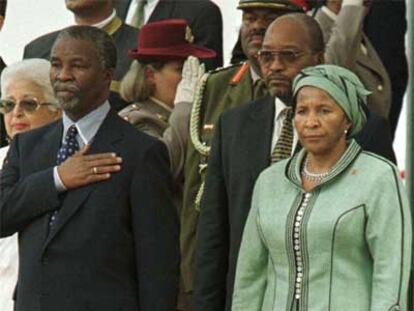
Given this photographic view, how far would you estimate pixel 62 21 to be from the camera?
9602 millimetres

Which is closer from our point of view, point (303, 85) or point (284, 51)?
point (303, 85)

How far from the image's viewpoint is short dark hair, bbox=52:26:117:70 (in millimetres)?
7305

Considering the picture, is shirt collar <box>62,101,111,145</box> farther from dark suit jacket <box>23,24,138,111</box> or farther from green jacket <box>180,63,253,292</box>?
dark suit jacket <box>23,24,138,111</box>

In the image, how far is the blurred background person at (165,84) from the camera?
27.3 ft

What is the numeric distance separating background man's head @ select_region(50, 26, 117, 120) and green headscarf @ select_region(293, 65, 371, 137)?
34.4 inches

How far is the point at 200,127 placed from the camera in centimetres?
819

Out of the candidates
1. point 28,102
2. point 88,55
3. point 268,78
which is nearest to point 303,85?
point 268,78

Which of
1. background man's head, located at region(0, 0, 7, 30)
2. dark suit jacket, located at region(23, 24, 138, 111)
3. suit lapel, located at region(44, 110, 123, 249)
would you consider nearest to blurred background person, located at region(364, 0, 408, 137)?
dark suit jacket, located at region(23, 24, 138, 111)

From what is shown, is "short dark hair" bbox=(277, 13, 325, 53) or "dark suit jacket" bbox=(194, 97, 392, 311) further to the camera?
"short dark hair" bbox=(277, 13, 325, 53)

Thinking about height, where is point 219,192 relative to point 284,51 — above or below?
below

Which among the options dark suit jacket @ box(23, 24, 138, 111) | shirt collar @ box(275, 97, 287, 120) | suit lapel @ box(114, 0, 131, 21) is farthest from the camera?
suit lapel @ box(114, 0, 131, 21)

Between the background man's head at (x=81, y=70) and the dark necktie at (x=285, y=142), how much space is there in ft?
2.56

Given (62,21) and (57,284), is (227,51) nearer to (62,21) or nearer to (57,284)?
(62,21)

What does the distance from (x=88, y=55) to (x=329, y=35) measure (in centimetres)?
154
